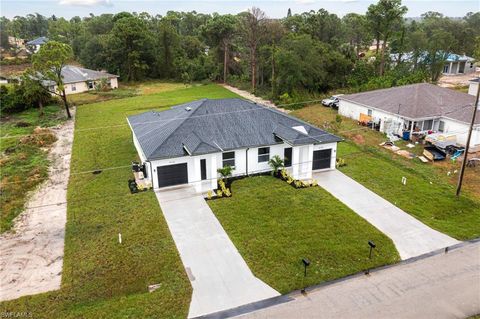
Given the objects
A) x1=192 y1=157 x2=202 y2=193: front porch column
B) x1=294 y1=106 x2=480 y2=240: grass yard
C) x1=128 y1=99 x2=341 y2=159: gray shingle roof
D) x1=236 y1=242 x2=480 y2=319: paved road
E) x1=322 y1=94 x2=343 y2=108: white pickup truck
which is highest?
x1=128 y1=99 x2=341 y2=159: gray shingle roof

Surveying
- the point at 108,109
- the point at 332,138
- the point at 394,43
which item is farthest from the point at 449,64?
the point at 108,109

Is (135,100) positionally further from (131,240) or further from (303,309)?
(303,309)

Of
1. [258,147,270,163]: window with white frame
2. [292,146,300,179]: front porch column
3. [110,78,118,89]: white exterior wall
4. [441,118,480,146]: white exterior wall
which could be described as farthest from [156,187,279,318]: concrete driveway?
[110,78,118,89]: white exterior wall

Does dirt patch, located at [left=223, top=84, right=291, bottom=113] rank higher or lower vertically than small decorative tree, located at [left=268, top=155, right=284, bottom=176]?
higher

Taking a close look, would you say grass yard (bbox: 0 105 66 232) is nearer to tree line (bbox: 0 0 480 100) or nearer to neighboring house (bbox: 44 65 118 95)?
neighboring house (bbox: 44 65 118 95)

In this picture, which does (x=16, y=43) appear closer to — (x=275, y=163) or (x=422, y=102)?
(x=275, y=163)

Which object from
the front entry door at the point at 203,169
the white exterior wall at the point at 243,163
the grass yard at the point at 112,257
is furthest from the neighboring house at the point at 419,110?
the grass yard at the point at 112,257
